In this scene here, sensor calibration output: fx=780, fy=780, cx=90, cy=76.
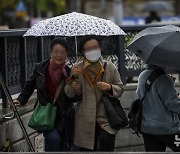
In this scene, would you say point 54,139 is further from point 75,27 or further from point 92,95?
point 75,27

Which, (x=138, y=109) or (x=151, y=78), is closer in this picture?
(x=151, y=78)

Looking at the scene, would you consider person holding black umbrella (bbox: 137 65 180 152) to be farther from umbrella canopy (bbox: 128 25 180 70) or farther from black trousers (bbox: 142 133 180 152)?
umbrella canopy (bbox: 128 25 180 70)

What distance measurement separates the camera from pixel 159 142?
7953mm

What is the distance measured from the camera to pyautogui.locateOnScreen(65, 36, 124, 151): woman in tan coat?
Answer: 765 centimetres

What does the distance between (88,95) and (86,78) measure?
169 millimetres

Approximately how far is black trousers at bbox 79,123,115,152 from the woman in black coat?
32 cm

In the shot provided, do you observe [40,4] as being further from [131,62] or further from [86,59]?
[86,59]

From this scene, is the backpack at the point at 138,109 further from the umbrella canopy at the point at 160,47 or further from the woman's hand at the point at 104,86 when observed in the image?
the woman's hand at the point at 104,86

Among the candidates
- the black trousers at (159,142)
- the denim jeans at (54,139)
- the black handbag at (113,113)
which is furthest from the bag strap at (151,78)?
the denim jeans at (54,139)

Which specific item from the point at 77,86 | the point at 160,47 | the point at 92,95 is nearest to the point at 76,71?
the point at 77,86

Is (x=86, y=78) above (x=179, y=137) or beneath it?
above

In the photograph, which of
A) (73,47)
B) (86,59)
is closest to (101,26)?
(86,59)

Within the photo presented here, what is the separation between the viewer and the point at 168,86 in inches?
302

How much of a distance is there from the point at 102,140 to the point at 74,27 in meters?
1.17
